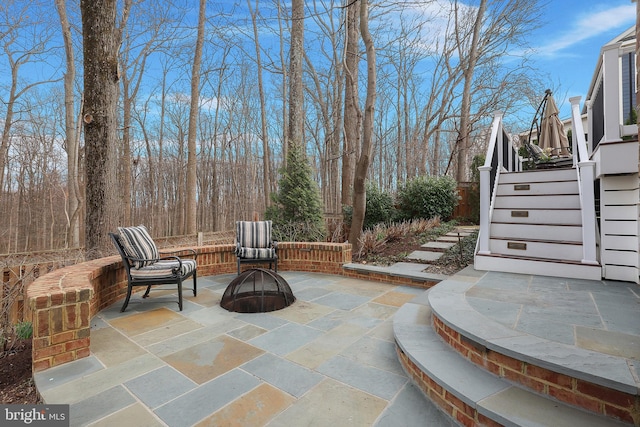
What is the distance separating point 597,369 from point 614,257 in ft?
9.00

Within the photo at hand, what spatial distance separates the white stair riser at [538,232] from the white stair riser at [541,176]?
116cm

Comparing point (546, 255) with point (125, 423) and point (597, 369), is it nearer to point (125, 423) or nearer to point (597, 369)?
point (597, 369)

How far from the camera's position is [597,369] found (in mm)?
1428

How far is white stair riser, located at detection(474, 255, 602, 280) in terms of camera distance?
3.39 metres

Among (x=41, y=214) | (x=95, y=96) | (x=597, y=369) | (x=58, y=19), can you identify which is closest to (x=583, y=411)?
(x=597, y=369)

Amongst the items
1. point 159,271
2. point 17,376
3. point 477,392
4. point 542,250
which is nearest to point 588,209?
point 542,250

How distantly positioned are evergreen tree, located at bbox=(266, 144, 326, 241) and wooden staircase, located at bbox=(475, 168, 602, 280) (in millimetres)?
3220

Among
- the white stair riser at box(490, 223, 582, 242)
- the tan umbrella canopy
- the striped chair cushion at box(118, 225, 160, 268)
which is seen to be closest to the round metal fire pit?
the striped chair cushion at box(118, 225, 160, 268)

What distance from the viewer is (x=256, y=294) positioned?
3.42 meters

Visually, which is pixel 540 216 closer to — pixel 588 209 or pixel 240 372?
pixel 588 209

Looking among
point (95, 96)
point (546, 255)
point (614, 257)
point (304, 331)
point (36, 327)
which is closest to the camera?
point (36, 327)

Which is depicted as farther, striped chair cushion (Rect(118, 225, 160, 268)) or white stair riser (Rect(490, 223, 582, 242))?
white stair riser (Rect(490, 223, 582, 242))

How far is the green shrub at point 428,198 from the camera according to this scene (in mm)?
8445

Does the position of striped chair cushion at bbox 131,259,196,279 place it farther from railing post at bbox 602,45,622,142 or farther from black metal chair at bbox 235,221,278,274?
railing post at bbox 602,45,622,142
